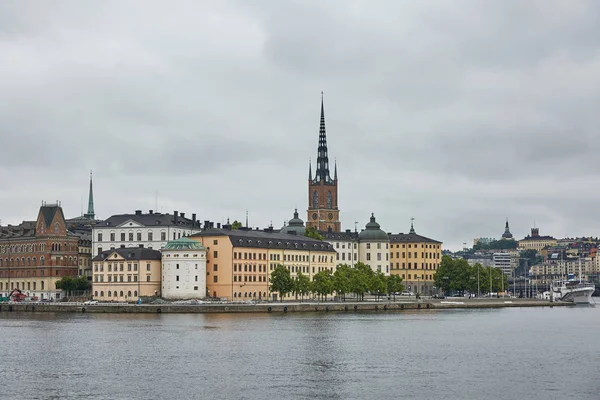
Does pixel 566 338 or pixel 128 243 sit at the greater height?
pixel 128 243

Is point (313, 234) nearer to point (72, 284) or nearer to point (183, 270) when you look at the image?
point (72, 284)

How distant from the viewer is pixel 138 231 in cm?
16525

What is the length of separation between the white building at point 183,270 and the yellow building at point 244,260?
3523 mm

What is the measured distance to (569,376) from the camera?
62.8 meters

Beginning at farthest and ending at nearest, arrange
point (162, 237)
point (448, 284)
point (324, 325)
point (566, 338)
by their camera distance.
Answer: point (448, 284) → point (162, 237) → point (324, 325) → point (566, 338)

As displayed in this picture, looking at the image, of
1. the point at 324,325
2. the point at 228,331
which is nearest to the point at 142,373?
the point at 228,331

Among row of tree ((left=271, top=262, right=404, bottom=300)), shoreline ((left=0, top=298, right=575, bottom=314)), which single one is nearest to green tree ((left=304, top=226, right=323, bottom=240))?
row of tree ((left=271, top=262, right=404, bottom=300))

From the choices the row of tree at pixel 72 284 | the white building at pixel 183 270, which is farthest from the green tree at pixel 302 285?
the row of tree at pixel 72 284

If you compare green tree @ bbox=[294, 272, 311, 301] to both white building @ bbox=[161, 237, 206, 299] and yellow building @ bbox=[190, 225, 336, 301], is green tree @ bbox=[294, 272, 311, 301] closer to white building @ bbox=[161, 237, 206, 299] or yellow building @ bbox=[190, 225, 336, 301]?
yellow building @ bbox=[190, 225, 336, 301]

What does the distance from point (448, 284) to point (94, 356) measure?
12704 cm

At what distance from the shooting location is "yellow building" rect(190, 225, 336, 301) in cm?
15038

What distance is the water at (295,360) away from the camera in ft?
186

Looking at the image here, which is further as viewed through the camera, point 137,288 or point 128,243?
Result: point 128,243

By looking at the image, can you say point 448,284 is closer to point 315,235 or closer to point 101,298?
point 315,235
